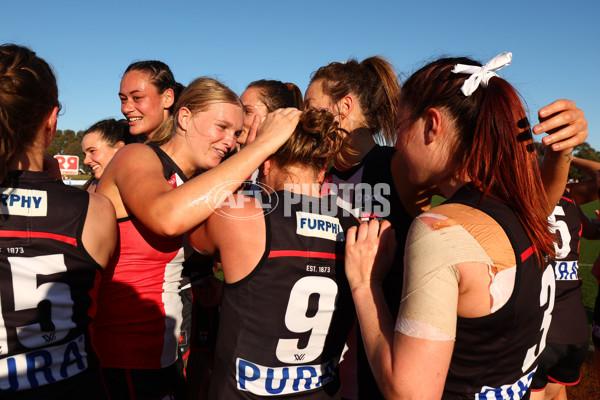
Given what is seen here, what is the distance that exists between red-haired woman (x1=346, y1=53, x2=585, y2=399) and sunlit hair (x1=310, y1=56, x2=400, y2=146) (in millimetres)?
1283

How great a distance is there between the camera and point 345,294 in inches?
82.2

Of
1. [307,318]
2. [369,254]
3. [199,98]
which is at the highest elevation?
[199,98]

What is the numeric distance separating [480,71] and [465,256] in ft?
2.71

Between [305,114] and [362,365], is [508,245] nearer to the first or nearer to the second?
[305,114]

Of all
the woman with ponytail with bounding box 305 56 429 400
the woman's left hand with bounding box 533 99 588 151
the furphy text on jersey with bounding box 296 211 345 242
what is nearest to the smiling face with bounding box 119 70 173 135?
the woman with ponytail with bounding box 305 56 429 400

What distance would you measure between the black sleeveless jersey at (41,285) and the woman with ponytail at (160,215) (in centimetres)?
37

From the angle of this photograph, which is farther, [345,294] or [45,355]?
[345,294]

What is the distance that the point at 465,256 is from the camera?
1.36m

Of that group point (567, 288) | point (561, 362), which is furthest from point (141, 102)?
point (561, 362)

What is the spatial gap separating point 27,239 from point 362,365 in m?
2.10

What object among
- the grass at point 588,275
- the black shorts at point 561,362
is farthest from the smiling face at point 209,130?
the grass at point 588,275

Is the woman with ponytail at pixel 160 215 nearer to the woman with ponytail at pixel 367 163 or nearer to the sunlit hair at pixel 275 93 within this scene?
the woman with ponytail at pixel 367 163

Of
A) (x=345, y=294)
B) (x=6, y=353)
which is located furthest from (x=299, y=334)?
(x=6, y=353)

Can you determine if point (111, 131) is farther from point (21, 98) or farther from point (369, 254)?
point (369, 254)
